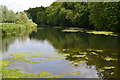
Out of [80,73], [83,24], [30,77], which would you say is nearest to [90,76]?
[80,73]

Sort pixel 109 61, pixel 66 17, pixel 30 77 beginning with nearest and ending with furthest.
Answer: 1. pixel 30 77
2. pixel 109 61
3. pixel 66 17

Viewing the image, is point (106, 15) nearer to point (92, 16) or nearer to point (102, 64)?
point (92, 16)

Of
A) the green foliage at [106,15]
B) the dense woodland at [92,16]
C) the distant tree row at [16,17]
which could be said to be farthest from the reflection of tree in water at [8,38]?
the distant tree row at [16,17]

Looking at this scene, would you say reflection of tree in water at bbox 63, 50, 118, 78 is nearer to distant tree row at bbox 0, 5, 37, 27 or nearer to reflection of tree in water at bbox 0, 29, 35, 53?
reflection of tree in water at bbox 0, 29, 35, 53

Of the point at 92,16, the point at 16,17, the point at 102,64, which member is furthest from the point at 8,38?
the point at 16,17

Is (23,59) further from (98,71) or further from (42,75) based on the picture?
(98,71)

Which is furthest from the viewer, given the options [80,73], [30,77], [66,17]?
[66,17]

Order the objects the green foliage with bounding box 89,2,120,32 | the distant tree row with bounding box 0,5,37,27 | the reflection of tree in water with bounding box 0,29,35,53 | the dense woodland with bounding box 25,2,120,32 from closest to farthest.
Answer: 1. the reflection of tree in water with bounding box 0,29,35,53
2. the green foliage with bounding box 89,2,120,32
3. the dense woodland with bounding box 25,2,120,32
4. the distant tree row with bounding box 0,5,37,27

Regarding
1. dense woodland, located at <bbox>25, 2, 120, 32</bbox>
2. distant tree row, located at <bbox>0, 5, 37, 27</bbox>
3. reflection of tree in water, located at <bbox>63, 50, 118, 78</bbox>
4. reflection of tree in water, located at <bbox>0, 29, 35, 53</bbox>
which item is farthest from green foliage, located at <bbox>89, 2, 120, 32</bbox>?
distant tree row, located at <bbox>0, 5, 37, 27</bbox>

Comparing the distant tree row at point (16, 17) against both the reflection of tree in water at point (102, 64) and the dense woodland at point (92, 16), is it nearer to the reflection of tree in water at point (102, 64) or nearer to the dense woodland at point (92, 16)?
the dense woodland at point (92, 16)

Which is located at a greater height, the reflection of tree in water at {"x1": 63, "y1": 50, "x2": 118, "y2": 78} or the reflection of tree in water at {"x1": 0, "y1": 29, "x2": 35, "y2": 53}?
the reflection of tree in water at {"x1": 0, "y1": 29, "x2": 35, "y2": 53}

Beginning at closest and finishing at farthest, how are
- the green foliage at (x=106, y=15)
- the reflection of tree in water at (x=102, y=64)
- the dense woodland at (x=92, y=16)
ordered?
the reflection of tree in water at (x=102, y=64)
the green foliage at (x=106, y=15)
the dense woodland at (x=92, y=16)

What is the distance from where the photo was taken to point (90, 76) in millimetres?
17078

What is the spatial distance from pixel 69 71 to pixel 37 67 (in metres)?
3.55
